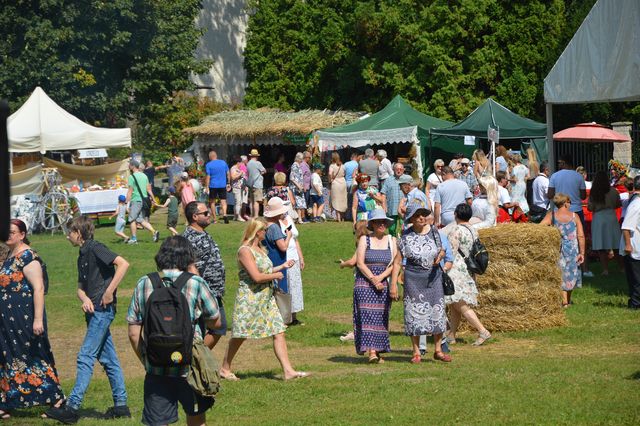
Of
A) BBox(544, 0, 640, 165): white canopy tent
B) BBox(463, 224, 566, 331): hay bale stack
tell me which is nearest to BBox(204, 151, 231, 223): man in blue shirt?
BBox(544, 0, 640, 165): white canopy tent

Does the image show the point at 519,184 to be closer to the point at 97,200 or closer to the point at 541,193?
the point at 541,193

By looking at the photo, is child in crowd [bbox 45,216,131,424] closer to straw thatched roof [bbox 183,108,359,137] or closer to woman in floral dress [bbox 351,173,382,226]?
woman in floral dress [bbox 351,173,382,226]

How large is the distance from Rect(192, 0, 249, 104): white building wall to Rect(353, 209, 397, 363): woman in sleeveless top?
39879 mm

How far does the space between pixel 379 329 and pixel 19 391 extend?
3.73 m

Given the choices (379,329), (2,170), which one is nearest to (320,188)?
(379,329)

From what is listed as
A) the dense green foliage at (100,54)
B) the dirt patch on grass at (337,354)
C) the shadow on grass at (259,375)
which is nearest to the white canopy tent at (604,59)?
the dirt patch on grass at (337,354)

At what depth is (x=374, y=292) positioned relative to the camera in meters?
10.8

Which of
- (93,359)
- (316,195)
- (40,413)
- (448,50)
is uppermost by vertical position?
(448,50)

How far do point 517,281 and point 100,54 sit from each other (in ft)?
95.4

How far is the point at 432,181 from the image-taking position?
2086 centimetres

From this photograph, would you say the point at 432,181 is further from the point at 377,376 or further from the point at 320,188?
the point at 377,376

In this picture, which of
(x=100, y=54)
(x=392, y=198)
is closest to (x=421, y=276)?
(x=392, y=198)

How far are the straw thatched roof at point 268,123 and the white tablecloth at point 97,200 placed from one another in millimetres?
6153

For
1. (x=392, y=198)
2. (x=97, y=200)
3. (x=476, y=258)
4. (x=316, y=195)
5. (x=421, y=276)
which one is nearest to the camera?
(x=421, y=276)
